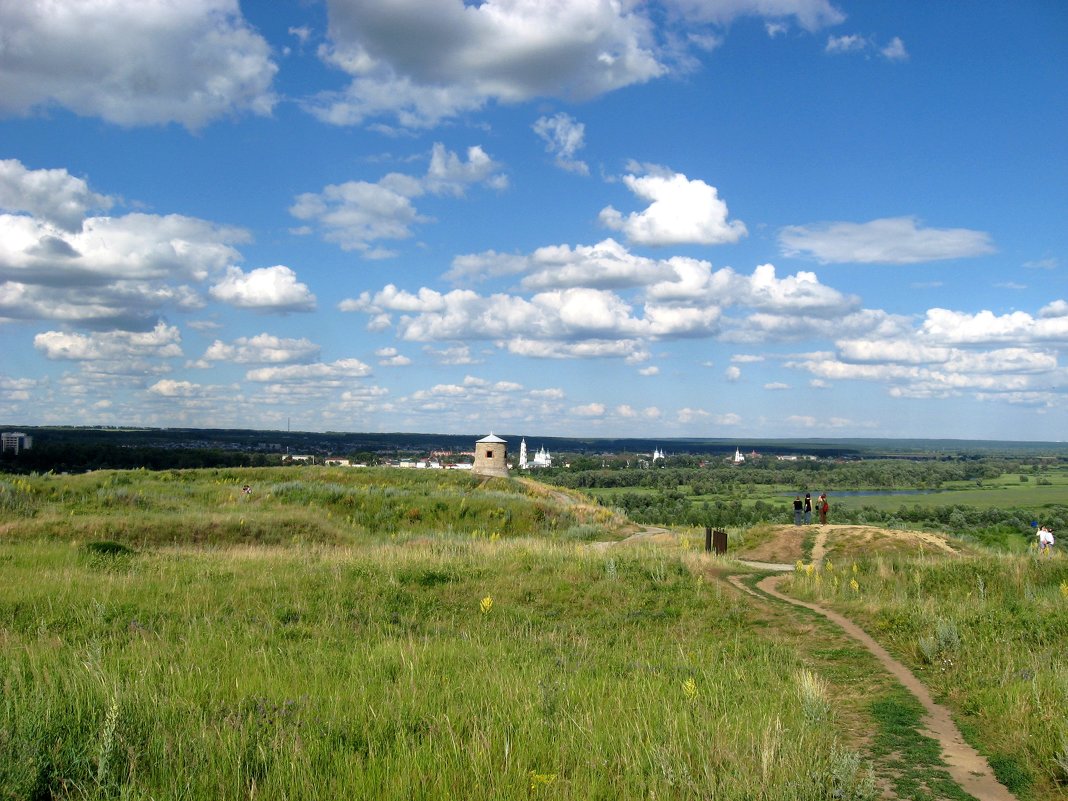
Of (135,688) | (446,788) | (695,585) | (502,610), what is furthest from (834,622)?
(135,688)

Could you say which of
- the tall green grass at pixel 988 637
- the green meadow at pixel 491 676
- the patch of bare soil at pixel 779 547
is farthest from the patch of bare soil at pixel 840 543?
the green meadow at pixel 491 676

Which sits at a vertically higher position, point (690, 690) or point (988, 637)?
point (690, 690)

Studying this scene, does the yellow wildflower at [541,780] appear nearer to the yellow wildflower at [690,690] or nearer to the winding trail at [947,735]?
the yellow wildflower at [690,690]

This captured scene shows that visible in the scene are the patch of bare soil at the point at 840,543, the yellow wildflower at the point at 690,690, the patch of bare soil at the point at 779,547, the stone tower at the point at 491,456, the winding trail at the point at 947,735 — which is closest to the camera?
the winding trail at the point at 947,735

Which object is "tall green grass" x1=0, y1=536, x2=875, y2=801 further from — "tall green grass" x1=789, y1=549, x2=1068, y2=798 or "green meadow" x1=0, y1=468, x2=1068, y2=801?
"tall green grass" x1=789, y1=549, x2=1068, y2=798

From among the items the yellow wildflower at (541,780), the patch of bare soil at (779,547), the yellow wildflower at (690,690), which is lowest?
the patch of bare soil at (779,547)

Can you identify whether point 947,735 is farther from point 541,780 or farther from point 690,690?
point 541,780

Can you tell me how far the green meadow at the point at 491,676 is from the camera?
14.7ft

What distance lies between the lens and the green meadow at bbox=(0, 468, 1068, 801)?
4.49 m

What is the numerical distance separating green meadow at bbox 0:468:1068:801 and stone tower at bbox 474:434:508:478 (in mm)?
29868

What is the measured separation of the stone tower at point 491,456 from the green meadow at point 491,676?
29.9 metres

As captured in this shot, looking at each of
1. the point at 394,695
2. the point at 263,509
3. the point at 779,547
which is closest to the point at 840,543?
the point at 779,547

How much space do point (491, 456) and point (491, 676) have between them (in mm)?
40442

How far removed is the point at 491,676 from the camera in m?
6.73
